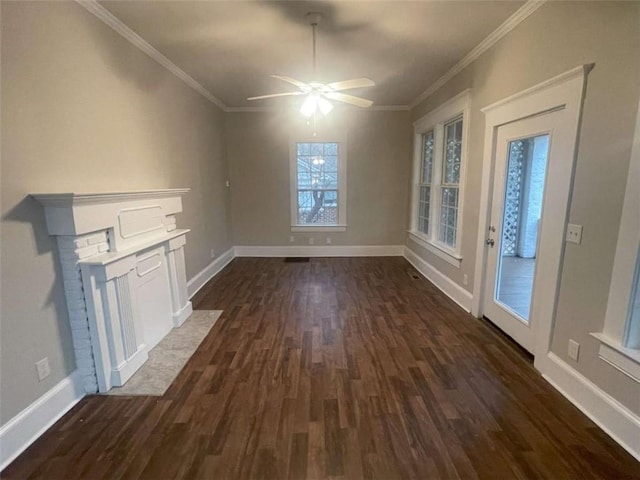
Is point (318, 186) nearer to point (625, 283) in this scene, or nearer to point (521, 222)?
point (521, 222)

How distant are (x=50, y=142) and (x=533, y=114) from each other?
3.39 m

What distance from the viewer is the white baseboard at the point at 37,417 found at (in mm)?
1668

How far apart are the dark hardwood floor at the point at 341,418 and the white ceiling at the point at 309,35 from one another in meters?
2.75

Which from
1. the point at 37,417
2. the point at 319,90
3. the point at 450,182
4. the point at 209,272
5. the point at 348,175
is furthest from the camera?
the point at 348,175

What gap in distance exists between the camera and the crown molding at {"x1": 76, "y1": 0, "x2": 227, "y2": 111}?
2324 millimetres

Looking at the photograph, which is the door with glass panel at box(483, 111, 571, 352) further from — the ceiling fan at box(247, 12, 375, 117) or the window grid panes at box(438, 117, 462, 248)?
the ceiling fan at box(247, 12, 375, 117)

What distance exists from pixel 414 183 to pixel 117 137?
4523 millimetres

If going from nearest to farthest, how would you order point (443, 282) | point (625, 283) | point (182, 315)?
point (625, 283) → point (182, 315) → point (443, 282)

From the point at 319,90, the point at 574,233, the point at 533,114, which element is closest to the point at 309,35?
the point at 319,90

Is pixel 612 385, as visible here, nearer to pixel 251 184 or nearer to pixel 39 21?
pixel 39 21

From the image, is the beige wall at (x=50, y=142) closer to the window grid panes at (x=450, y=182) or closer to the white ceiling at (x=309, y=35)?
the white ceiling at (x=309, y=35)

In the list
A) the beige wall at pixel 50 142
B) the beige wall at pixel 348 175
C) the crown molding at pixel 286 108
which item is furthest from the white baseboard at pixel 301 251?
the beige wall at pixel 50 142

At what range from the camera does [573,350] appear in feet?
6.88

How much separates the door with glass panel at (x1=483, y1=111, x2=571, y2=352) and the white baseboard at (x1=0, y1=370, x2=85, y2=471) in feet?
11.1
